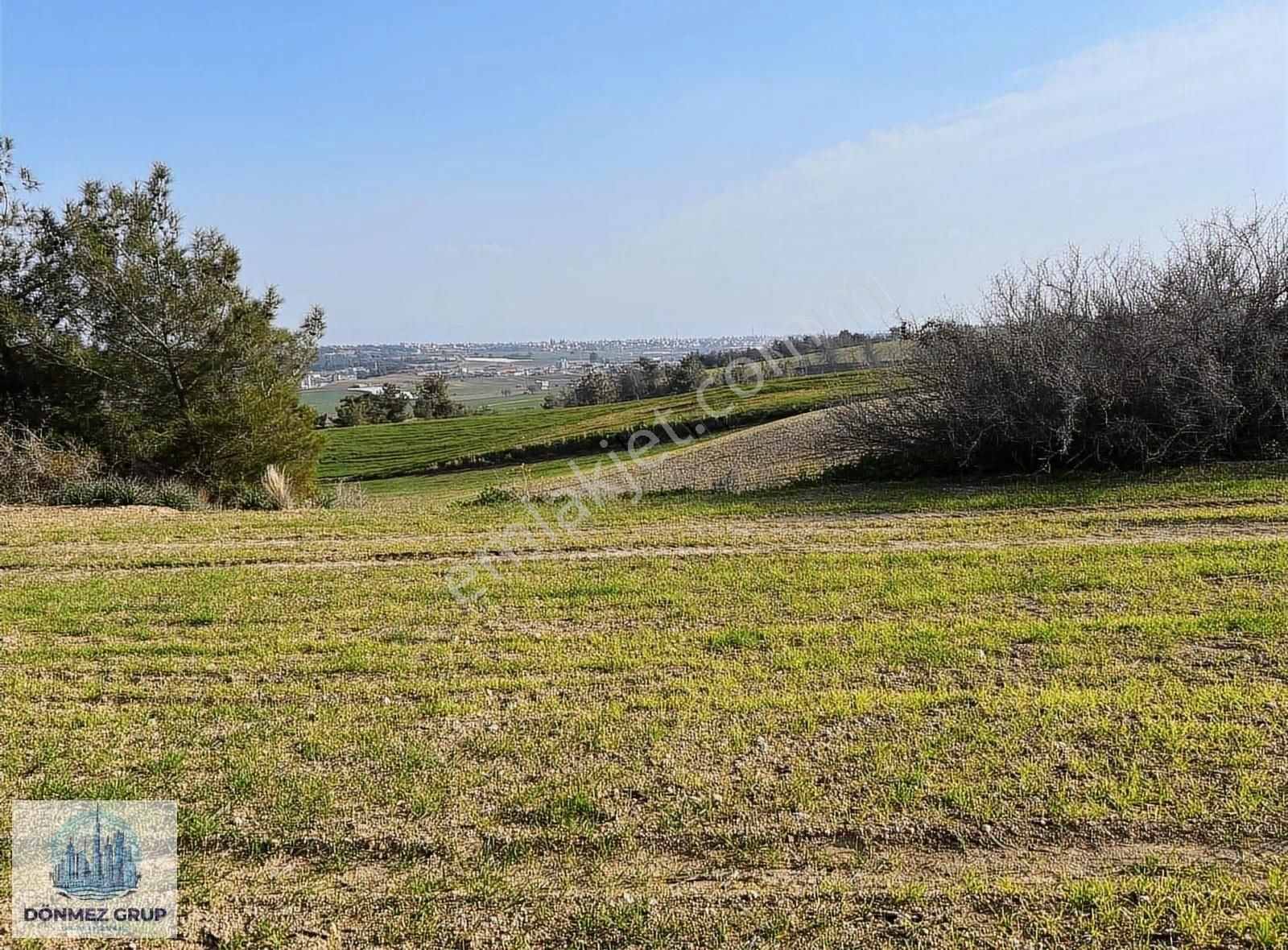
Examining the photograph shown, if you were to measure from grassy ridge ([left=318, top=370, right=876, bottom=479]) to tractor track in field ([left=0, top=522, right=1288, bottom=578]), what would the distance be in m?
18.4

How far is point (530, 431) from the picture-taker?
4544cm

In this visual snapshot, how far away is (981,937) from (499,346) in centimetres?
15182

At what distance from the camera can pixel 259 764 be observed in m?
4.20

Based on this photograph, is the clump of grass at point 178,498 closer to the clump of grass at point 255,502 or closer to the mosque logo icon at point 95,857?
the clump of grass at point 255,502

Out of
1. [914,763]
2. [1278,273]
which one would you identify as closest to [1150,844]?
[914,763]

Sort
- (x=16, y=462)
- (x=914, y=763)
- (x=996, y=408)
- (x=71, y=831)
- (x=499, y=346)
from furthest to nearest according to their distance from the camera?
1. (x=499, y=346)
2. (x=16, y=462)
3. (x=996, y=408)
4. (x=914, y=763)
5. (x=71, y=831)

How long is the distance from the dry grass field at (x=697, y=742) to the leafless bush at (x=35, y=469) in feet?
21.4

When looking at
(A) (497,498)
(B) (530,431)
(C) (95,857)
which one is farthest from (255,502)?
(B) (530,431)

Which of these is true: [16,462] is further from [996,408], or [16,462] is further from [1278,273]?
[1278,273]

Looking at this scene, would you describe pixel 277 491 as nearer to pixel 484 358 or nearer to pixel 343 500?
pixel 343 500

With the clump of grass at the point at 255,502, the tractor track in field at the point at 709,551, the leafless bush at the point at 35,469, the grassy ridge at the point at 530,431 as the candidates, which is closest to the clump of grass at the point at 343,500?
the clump of grass at the point at 255,502

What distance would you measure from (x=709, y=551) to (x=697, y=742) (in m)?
4.60

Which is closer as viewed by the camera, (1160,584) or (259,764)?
(259,764)
